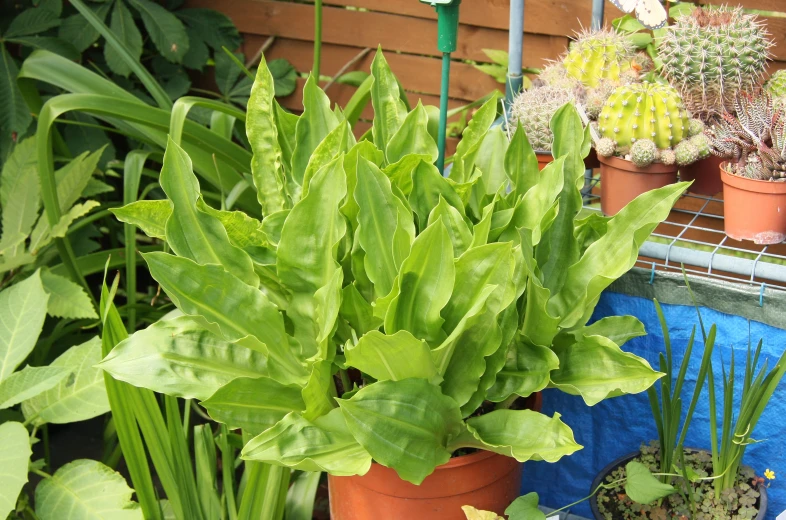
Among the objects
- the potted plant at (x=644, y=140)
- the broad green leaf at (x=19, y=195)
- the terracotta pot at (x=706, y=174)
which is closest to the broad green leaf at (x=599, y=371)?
the potted plant at (x=644, y=140)

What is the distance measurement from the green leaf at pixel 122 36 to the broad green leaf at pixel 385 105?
1.27 m

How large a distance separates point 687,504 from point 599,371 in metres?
0.29

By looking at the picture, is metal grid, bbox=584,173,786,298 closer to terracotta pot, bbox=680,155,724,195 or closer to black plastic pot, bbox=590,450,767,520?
terracotta pot, bbox=680,155,724,195

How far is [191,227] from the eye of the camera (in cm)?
100

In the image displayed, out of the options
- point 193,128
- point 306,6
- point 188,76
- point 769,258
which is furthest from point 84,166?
point 769,258

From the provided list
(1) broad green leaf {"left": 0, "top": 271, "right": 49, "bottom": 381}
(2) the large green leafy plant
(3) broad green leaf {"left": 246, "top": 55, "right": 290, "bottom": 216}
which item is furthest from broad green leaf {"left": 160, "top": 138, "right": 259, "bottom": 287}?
(1) broad green leaf {"left": 0, "top": 271, "right": 49, "bottom": 381}

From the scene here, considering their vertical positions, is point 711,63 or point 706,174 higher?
point 711,63

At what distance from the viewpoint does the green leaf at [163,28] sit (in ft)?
7.37

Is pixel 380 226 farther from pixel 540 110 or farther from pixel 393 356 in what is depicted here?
pixel 540 110

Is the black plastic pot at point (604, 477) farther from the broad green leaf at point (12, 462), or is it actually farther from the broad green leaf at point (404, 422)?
the broad green leaf at point (12, 462)

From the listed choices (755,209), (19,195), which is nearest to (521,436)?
(755,209)

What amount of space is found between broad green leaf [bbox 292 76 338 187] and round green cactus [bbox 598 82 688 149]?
0.45 m

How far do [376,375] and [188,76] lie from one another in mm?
1954

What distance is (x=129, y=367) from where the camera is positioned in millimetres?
972
